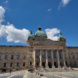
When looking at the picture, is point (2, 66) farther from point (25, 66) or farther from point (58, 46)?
point (58, 46)

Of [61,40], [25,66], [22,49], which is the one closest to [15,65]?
[25,66]

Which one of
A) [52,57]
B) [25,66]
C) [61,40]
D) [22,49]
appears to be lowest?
[25,66]

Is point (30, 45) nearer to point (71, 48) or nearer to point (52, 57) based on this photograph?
point (52, 57)

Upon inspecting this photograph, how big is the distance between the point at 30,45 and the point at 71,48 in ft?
90.6

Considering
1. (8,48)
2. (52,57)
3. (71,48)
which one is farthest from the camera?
(71,48)

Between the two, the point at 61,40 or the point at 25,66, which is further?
the point at 61,40

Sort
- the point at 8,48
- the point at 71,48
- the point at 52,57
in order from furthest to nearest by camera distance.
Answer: the point at 71,48
the point at 8,48
the point at 52,57

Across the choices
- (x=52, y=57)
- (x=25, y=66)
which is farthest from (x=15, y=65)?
(x=52, y=57)

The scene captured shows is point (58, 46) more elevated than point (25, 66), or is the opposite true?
point (58, 46)

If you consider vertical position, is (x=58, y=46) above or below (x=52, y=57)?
above

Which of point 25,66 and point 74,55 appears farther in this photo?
point 74,55

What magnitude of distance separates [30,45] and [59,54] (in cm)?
1945

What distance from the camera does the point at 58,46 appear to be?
55.8m

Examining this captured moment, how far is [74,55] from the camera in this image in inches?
2466
